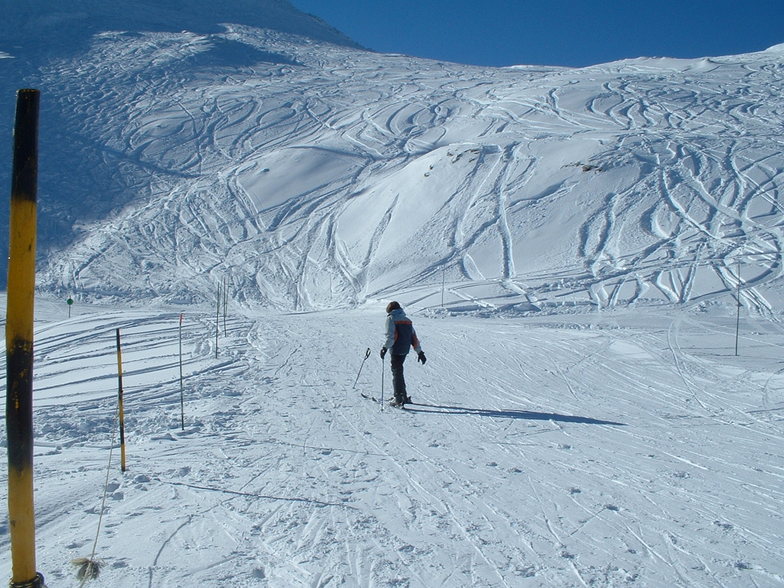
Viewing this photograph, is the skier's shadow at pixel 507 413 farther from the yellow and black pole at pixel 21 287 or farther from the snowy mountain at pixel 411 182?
the snowy mountain at pixel 411 182

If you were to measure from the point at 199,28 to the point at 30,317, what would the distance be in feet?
329

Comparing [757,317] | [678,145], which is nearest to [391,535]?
[757,317]

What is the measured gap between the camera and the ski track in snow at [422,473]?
479cm

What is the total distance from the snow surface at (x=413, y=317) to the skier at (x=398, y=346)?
50cm

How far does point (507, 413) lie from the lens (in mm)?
10008

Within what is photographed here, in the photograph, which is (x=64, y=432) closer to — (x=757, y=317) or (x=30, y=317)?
(x=30, y=317)

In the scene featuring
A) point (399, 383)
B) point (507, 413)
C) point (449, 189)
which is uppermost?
point (449, 189)

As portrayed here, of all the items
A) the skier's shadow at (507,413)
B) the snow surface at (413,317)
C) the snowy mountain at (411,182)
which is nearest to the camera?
the snow surface at (413,317)

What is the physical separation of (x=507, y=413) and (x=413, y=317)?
A: 15031 millimetres

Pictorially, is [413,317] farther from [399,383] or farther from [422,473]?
[422,473]

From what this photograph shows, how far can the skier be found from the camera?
10.4 m

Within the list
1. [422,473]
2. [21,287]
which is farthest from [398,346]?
[21,287]

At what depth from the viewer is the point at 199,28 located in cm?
9294

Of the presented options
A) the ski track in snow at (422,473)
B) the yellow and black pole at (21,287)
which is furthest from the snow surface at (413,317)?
the yellow and black pole at (21,287)
